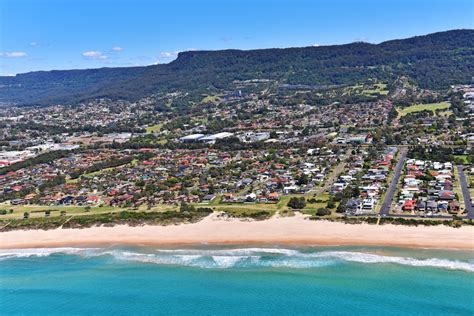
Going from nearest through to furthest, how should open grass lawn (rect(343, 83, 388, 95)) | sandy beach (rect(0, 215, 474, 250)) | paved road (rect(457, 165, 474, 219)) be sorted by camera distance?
sandy beach (rect(0, 215, 474, 250))
paved road (rect(457, 165, 474, 219))
open grass lawn (rect(343, 83, 388, 95))

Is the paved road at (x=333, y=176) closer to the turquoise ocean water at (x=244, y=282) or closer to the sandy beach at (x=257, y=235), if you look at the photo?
the sandy beach at (x=257, y=235)

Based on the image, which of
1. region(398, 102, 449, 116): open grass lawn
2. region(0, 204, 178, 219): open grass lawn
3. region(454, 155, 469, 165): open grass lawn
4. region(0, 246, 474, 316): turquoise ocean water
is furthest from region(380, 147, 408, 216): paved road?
region(398, 102, 449, 116): open grass lawn

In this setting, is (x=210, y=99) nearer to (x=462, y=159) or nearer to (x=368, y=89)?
(x=368, y=89)

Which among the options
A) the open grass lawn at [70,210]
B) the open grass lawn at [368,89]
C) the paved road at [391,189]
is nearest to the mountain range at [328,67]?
the open grass lawn at [368,89]

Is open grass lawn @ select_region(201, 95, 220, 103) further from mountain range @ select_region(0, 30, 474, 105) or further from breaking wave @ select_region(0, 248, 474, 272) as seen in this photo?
breaking wave @ select_region(0, 248, 474, 272)

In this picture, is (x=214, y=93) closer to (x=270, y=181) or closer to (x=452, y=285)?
(x=270, y=181)

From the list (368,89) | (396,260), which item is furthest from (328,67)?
(396,260)
